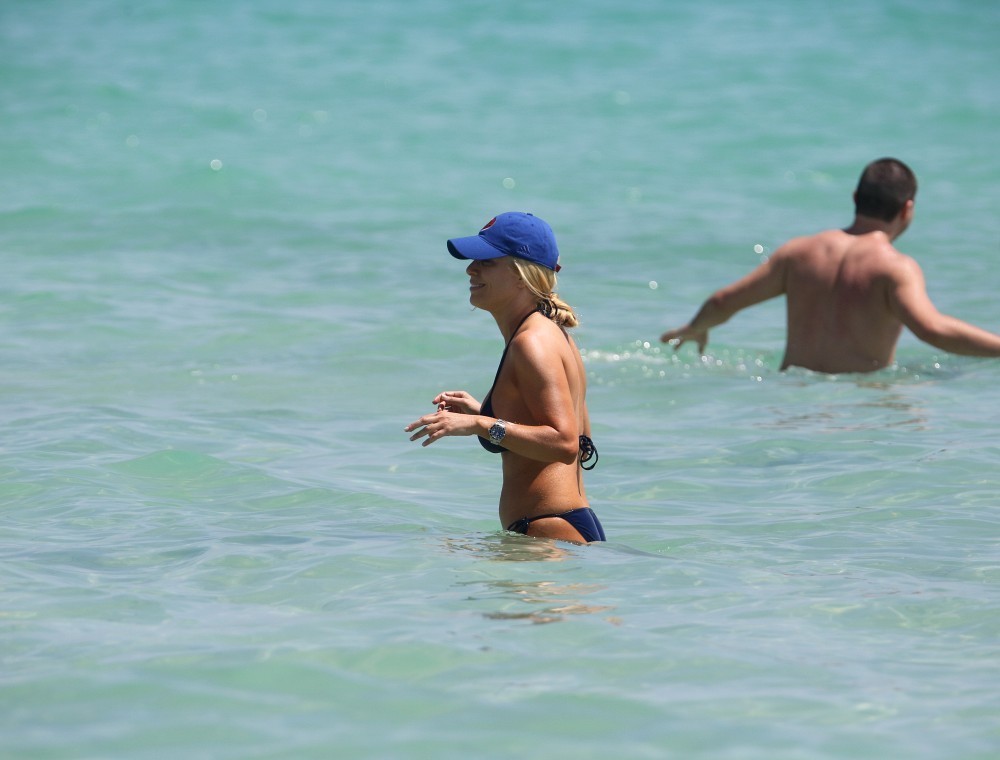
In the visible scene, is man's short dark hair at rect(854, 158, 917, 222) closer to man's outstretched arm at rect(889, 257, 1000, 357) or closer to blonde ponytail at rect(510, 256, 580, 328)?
man's outstretched arm at rect(889, 257, 1000, 357)

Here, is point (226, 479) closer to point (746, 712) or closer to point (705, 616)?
point (705, 616)

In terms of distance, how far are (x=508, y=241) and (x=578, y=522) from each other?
0.97m

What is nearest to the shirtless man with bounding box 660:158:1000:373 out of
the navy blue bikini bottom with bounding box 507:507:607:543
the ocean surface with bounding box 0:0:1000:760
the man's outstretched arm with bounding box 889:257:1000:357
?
the man's outstretched arm with bounding box 889:257:1000:357

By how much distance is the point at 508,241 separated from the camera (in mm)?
4680

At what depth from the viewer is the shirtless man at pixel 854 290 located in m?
8.08

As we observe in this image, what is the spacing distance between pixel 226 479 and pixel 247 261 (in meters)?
7.03

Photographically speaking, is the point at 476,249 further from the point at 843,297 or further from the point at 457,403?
the point at 843,297

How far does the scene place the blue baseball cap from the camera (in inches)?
184

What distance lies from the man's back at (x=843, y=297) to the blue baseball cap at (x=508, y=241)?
389 cm

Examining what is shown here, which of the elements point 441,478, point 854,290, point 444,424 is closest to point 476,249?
point 444,424

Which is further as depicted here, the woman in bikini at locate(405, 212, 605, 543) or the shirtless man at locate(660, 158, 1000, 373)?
the shirtless man at locate(660, 158, 1000, 373)

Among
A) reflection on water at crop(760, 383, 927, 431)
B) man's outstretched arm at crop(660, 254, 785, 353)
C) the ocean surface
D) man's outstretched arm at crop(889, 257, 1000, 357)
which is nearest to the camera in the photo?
the ocean surface

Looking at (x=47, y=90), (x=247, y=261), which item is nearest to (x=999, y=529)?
(x=247, y=261)

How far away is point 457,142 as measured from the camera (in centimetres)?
2169
